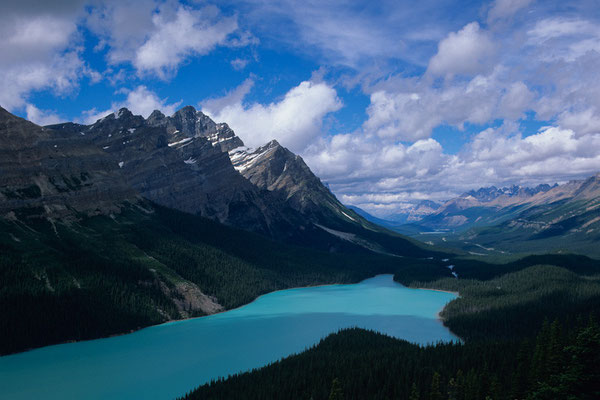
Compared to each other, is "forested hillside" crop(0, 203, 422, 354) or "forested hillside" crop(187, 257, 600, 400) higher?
"forested hillside" crop(0, 203, 422, 354)

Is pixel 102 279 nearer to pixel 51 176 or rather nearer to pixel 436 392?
pixel 51 176

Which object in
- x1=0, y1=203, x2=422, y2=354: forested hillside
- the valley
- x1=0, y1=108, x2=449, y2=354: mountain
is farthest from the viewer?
x1=0, y1=108, x2=449, y2=354: mountain

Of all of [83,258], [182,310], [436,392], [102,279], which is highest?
[83,258]

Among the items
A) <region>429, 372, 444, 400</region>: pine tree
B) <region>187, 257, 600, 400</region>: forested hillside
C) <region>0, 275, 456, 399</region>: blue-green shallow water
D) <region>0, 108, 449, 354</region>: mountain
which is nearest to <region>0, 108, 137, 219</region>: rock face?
<region>0, 108, 449, 354</region>: mountain

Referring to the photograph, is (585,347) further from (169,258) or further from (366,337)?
(169,258)

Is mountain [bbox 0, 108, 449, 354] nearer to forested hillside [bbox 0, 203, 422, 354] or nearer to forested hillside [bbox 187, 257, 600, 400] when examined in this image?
forested hillside [bbox 0, 203, 422, 354]

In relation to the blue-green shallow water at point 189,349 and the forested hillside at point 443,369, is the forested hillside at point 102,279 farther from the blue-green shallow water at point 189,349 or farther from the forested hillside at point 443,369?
the forested hillside at point 443,369

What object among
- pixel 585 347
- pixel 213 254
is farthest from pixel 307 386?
pixel 213 254

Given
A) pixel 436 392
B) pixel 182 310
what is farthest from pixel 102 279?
pixel 436 392
